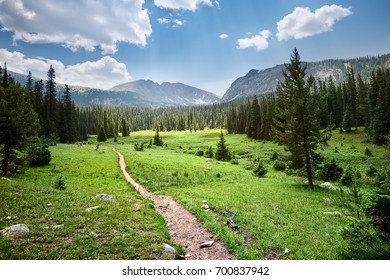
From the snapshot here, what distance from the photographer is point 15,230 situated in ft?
31.6

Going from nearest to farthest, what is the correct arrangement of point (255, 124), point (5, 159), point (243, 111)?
point (5, 159) → point (255, 124) → point (243, 111)

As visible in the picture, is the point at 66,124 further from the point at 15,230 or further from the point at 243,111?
the point at 243,111

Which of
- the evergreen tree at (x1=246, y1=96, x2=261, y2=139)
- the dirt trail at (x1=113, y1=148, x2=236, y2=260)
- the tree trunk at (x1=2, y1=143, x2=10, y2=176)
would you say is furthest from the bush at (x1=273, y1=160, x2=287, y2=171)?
the evergreen tree at (x1=246, y1=96, x2=261, y2=139)

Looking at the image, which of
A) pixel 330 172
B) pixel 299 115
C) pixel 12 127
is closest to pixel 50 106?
pixel 12 127

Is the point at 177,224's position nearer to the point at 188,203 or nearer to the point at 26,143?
the point at 188,203

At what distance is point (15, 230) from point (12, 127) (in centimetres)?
1678

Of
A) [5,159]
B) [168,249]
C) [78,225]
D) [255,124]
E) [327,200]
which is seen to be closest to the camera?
[168,249]

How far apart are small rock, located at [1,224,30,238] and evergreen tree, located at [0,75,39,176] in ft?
52.3

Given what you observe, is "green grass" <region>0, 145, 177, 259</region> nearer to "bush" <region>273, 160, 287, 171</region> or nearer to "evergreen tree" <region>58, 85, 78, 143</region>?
"bush" <region>273, 160, 287, 171</region>

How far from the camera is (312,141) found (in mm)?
24859

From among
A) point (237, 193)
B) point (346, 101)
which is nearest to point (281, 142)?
point (237, 193)

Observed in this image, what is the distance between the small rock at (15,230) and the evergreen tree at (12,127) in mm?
15927

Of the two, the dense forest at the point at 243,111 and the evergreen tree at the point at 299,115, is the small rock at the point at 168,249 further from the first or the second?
the evergreen tree at the point at 299,115

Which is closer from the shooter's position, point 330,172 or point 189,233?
point 189,233
